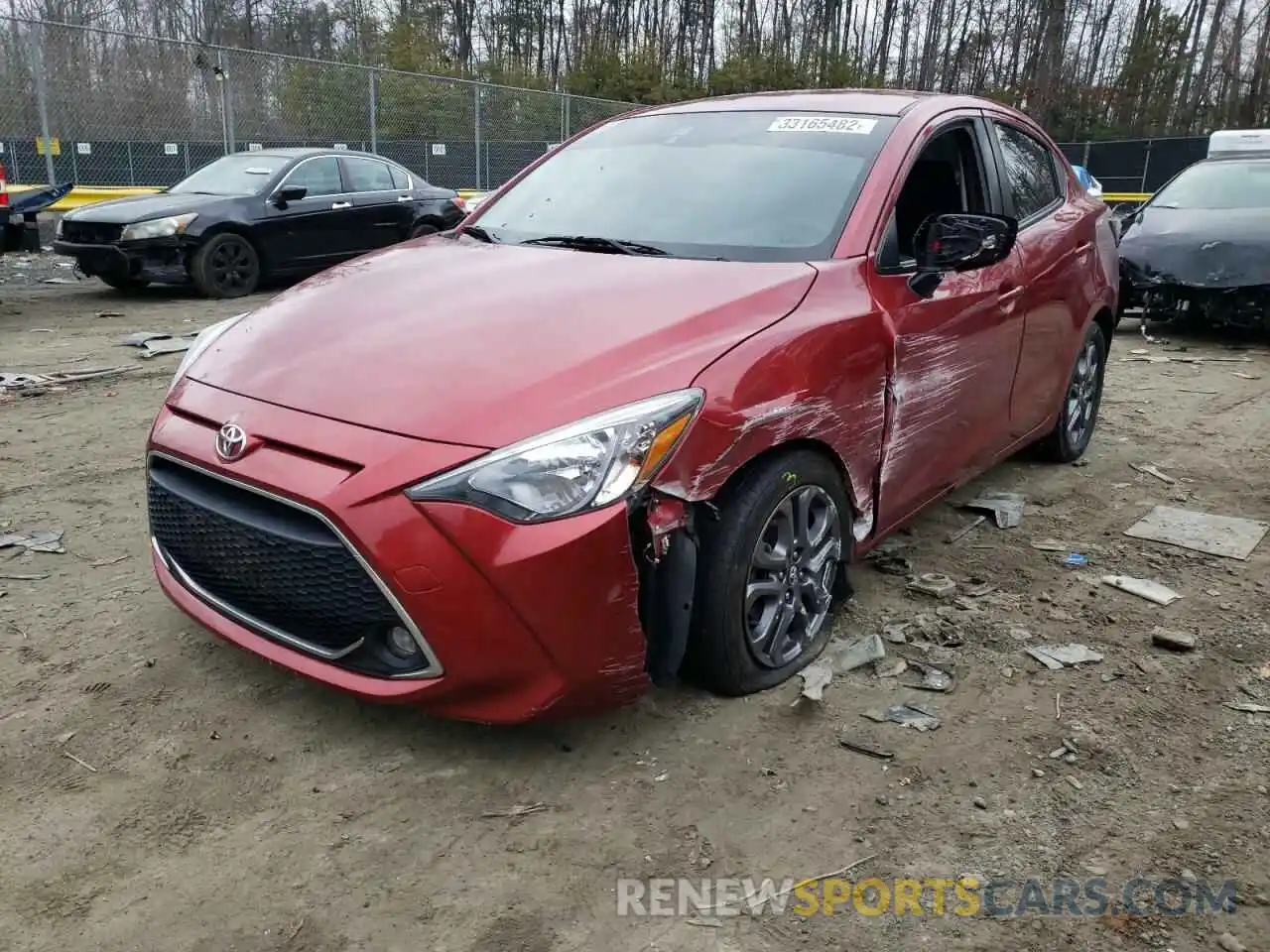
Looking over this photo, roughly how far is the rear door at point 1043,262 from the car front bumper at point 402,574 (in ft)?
8.37

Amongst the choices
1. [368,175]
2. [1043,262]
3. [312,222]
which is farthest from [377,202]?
[1043,262]

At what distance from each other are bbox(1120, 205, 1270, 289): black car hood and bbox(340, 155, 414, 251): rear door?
24.9 ft

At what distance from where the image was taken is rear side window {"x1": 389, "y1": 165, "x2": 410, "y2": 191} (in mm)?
11952

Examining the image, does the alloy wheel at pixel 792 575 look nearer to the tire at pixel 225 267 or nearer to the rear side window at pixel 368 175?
the tire at pixel 225 267

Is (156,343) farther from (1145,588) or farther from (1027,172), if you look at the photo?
(1145,588)

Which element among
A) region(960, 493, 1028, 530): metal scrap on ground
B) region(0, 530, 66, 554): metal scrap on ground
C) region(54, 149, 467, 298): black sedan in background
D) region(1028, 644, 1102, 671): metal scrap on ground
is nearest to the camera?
region(1028, 644, 1102, 671): metal scrap on ground

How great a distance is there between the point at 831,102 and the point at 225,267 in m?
8.08

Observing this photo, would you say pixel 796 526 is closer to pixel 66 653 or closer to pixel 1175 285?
pixel 66 653

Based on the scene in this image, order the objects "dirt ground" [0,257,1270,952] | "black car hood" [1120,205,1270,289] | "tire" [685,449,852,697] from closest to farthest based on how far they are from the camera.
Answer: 1. "dirt ground" [0,257,1270,952]
2. "tire" [685,449,852,697]
3. "black car hood" [1120,205,1270,289]

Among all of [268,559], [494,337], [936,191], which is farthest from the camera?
[936,191]

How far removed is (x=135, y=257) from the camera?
9.80 metres

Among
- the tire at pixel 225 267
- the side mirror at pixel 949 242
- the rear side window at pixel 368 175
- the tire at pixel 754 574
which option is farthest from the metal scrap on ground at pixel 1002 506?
the rear side window at pixel 368 175

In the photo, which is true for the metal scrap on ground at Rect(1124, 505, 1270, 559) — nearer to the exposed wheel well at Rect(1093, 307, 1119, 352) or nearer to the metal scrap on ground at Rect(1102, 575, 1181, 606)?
the metal scrap on ground at Rect(1102, 575, 1181, 606)

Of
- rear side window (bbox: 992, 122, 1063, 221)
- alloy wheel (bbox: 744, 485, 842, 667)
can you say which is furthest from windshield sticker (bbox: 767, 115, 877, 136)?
alloy wheel (bbox: 744, 485, 842, 667)
